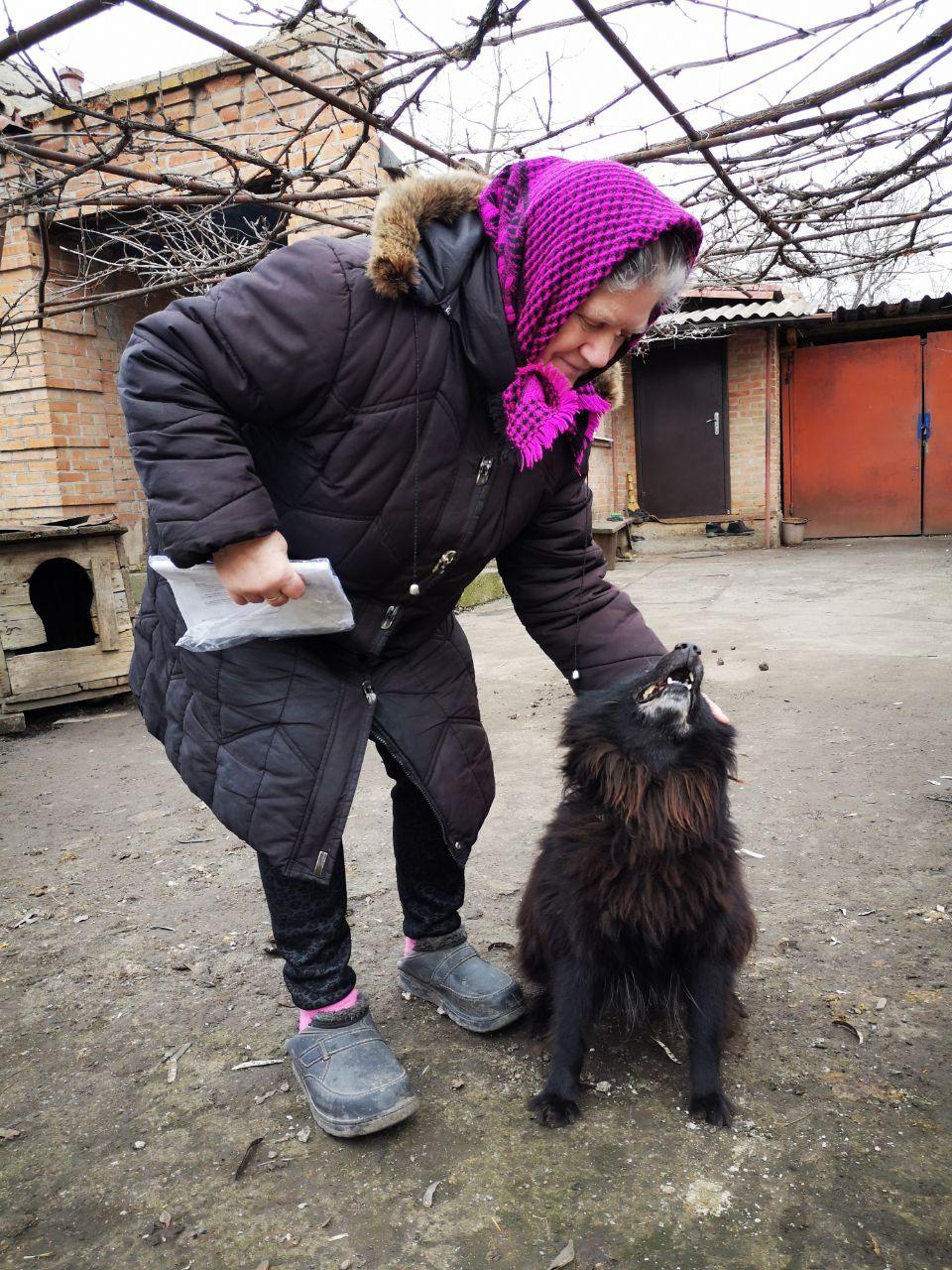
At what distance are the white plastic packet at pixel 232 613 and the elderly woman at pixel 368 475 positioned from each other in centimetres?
7

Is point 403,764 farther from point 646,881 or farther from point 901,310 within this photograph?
point 901,310

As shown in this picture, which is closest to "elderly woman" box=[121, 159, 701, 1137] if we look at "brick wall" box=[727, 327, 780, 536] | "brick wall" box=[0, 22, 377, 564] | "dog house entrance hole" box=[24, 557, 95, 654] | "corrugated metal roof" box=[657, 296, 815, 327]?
"dog house entrance hole" box=[24, 557, 95, 654]

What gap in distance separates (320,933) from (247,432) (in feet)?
3.65

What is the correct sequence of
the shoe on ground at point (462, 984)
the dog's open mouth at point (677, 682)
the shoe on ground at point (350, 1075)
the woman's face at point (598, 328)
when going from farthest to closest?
the shoe on ground at point (462, 984)
the dog's open mouth at point (677, 682)
the shoe on ground at point (350, 1075)
the woman's face at point (598, 328)

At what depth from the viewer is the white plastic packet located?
1.73 metres

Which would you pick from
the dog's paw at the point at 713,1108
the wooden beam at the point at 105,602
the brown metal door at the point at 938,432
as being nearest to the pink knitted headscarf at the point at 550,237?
the dog's paw at the point at 713,1108

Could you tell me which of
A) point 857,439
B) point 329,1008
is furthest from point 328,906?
point 857,439

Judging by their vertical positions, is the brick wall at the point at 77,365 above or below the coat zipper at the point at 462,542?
above

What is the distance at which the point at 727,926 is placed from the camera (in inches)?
77.5

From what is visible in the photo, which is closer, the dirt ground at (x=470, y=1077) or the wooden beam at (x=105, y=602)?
the dirt ground at (x=470, y=1077)

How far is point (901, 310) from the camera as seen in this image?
11875 millimetres

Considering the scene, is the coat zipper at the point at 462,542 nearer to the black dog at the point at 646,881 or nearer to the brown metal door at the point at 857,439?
the black dog at the point at 646,881

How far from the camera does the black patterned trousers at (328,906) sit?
194cm

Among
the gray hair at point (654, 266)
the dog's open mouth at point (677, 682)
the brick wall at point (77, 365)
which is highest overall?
the brick wall at point (77, 365)
